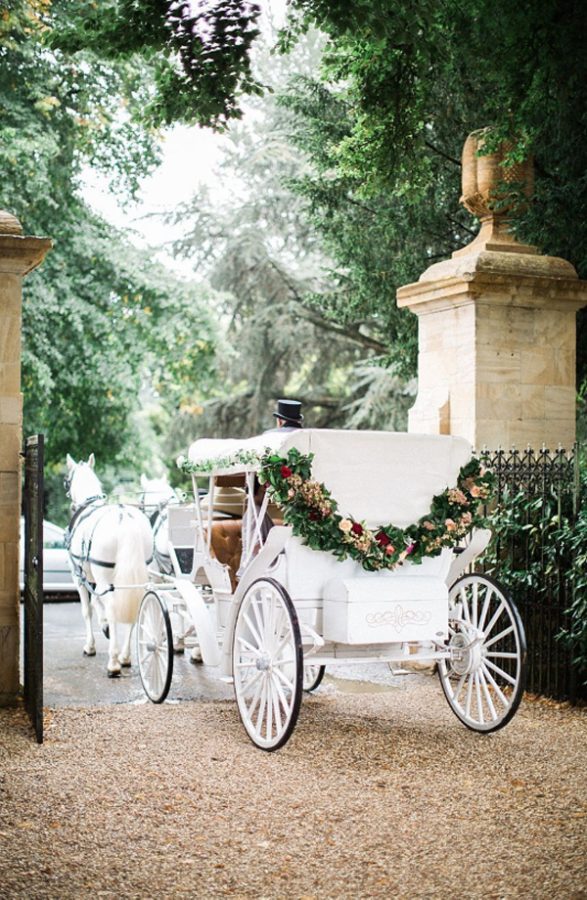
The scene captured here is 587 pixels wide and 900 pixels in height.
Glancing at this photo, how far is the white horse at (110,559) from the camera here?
1027 cm

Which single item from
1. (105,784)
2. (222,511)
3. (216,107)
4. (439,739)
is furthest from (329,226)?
(105,784)

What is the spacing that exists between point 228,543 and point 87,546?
107 inches

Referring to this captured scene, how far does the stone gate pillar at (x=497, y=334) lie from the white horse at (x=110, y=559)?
3.02 m

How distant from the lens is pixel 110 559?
10.9 metres

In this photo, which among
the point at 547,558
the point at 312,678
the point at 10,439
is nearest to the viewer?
the point at 10,439

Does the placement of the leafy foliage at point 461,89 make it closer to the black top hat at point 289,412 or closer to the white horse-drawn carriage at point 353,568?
the black top hat at point 289,412

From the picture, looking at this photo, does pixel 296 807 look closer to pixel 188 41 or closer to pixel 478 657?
pixel 478 657

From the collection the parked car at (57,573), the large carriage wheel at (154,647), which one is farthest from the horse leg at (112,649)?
the parked car at (57,573)

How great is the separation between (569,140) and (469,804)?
7.58 m

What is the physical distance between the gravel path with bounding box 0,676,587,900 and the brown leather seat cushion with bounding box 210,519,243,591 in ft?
3.92

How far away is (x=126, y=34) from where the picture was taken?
29.8 feet

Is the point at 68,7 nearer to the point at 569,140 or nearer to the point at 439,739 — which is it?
the point at 569,140

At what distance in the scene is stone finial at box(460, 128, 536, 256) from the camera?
35.7ft

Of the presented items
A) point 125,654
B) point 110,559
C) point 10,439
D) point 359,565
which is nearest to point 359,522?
point 359,565
